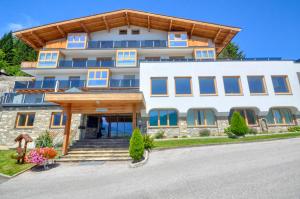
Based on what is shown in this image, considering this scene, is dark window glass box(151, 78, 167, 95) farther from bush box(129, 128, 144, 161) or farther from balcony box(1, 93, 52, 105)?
balcony box(1, 93, 52, 105)

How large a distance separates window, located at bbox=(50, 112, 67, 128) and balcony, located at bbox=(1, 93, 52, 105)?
→ 1945 mm

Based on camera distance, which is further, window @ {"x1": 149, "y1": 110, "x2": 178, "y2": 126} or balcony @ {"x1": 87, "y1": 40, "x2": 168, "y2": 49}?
balcony @ {"x1": 87, "y1": 40, "x2": 168, "y2": 49}

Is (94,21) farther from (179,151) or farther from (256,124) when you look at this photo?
(256,124)

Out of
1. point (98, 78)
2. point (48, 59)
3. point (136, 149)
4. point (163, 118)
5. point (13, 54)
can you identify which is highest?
point (13, 54)

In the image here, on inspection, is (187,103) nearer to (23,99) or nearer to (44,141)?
(44,141)

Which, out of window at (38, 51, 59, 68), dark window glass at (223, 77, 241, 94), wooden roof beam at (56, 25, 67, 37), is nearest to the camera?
dark window glass at (223, 77, 241, 94)

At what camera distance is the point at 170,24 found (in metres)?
26.1

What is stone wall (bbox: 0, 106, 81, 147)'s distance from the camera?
1675cm

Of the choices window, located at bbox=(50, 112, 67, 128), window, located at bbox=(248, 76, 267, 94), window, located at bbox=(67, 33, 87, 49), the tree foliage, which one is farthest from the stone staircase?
the tree foliage

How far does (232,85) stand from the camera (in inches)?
689

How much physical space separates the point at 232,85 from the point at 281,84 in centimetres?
506

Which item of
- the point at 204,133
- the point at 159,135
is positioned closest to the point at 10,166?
the point at 159,135

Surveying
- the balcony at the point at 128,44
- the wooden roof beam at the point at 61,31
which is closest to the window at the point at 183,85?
the balcony at the point at 128,44

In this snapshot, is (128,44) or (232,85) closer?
(232,85)
